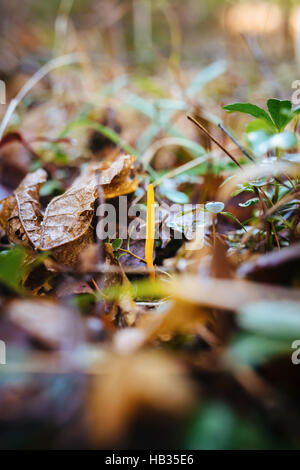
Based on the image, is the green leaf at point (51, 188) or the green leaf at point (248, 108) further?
the green leaf at point (51, 188)

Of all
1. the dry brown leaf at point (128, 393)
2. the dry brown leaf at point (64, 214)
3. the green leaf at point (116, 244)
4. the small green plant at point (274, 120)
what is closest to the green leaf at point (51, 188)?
the dry brown leaf at point (64, 214)

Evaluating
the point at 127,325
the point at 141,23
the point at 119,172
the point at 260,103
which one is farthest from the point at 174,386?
the point at 141,23

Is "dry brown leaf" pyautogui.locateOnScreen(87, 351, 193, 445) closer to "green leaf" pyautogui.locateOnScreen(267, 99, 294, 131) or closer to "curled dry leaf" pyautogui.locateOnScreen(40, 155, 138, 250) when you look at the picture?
"curled dry leaf" pyautogui.locateOnScreen(40, 155, 138, 250)

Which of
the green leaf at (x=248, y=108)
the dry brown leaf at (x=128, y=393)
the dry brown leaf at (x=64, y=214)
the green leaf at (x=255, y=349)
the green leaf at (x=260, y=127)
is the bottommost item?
the dry brown leaf at (x=128, y=393)

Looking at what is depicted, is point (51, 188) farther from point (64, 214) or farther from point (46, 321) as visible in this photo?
point (46, 321)

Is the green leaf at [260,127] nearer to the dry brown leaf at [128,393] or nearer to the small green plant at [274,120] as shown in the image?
the small green plant at [274,120]

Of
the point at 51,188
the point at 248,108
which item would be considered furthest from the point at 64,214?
the point at 248,108

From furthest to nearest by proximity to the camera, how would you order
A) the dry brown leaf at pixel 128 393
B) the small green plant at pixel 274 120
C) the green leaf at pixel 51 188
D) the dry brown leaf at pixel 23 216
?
the green leaf at pixel 51 188
the dry brown leaf at pixel 23 216
the small green plant at pixel 274 120
the dry brown leaf at pixel 128 393
